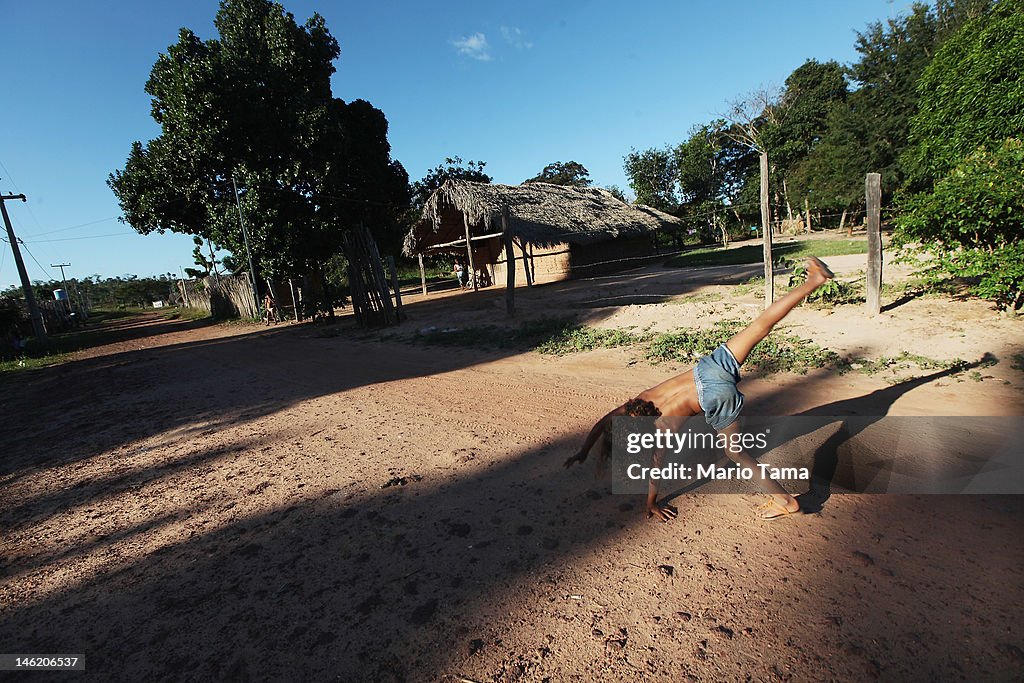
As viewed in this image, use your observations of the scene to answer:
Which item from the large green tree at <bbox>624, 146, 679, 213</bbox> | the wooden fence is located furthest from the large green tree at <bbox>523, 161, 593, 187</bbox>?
the wooden fence

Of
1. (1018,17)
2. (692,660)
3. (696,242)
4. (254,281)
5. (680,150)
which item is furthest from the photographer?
(680,150)

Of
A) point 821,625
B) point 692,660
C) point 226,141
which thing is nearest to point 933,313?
point 821,625

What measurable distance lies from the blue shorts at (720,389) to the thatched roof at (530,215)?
43.5 feet

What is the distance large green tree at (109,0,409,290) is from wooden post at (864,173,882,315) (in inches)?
598

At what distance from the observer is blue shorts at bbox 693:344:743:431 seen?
2.56 meters

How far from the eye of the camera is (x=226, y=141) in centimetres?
1563

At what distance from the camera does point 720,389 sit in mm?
2564

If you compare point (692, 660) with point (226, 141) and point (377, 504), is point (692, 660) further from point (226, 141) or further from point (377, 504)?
point (226, 141)

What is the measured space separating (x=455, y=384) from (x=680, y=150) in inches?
1675

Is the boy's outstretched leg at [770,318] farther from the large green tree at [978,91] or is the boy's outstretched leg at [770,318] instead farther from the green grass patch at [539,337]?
the large green tree at [978,91]

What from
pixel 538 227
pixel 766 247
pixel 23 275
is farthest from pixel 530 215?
pixel 23 275

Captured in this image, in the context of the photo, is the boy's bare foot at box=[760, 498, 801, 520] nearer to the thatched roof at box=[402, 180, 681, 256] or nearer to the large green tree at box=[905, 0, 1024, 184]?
the large green tree at box=[905, 0, 1024, 184]

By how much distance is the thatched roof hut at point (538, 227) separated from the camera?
17594mm

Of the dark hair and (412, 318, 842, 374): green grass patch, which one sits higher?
the dark hair
